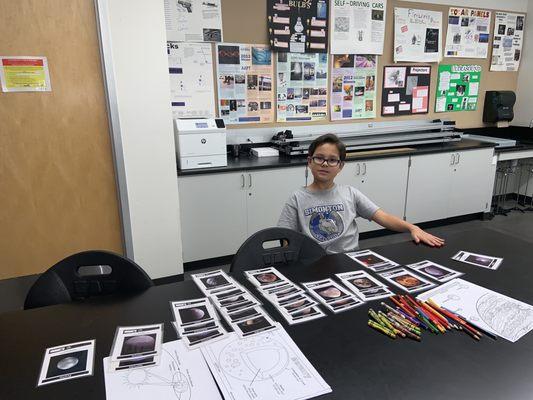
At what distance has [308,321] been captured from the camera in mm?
1080

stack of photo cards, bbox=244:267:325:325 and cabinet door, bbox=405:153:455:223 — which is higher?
stack of photo cards, bbox=244:267:325:325

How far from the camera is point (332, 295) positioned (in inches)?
47.8

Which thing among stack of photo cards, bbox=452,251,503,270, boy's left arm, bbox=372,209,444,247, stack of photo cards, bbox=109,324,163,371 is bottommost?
stack of photo cards, bbox=452,251,503,270

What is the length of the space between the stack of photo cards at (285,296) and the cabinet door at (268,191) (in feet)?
5.60

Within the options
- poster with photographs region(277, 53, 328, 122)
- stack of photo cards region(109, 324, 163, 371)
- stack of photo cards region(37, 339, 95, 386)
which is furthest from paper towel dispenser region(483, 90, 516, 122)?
stack of photo cards region(37, 339, 95, 386)

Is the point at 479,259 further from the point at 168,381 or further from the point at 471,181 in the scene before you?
the point at 471,181

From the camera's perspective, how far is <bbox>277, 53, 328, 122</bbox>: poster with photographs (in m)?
3.51

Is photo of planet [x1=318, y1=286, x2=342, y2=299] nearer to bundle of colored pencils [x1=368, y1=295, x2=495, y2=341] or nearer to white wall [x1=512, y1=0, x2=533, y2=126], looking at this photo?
bundle of colored pencils [x1=368, y1=295, x2=495, y2=341]

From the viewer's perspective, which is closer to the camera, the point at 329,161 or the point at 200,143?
the point at 329,161

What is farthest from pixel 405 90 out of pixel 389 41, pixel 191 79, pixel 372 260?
pixel 372 260

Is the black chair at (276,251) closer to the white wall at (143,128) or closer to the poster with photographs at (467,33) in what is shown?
the white wall at (143,128)

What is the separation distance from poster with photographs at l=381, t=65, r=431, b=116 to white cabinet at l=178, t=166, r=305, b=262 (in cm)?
151

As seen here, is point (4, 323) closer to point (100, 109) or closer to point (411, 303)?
point (411, 303)

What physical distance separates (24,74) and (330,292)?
2.14 metres
